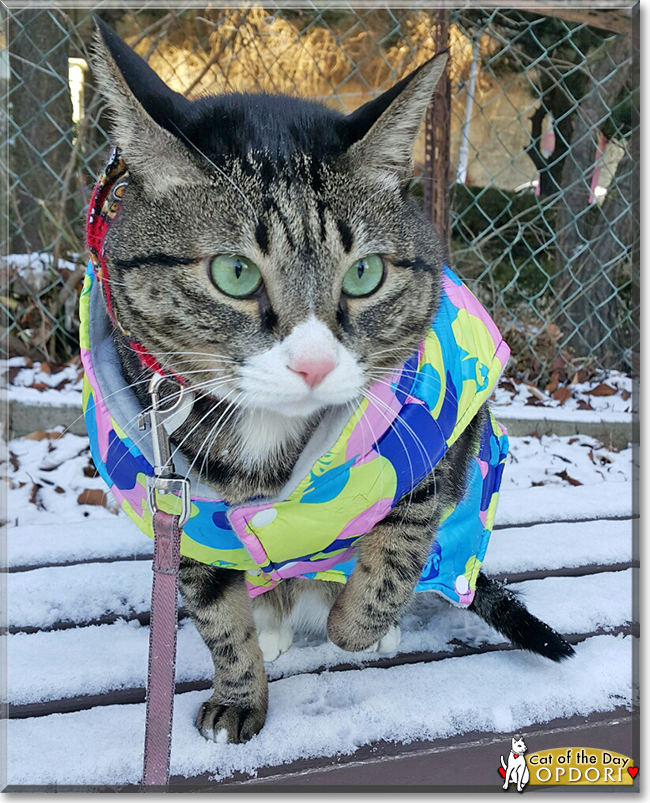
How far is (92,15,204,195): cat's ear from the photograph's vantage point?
833 mm

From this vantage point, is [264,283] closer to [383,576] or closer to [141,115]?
[141,115]

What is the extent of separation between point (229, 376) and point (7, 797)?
73cm

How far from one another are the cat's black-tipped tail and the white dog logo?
17cm

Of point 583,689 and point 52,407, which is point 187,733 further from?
point 52,407

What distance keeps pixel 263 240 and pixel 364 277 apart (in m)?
0.16

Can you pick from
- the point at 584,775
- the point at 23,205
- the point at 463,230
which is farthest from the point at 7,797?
the point at 463,230

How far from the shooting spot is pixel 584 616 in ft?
4.50

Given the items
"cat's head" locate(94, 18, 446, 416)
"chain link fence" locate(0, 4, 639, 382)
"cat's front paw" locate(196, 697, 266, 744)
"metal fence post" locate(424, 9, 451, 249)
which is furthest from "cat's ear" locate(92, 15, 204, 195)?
"chain link fence" locate(0, 4, 639, 382)

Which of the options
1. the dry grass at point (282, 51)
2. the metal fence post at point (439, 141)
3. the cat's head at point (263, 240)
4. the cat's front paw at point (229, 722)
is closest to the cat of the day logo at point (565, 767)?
the cat's front paw at point (229, 722)

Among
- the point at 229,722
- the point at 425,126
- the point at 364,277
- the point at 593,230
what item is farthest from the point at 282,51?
the point at 229,722

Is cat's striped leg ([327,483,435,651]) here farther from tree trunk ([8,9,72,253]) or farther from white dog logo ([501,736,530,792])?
tree trunk ([8,9,72,253])

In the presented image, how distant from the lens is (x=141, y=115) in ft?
2.82

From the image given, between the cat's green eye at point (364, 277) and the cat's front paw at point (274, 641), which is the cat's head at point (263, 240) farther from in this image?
the cat's front paw at point (274, 641)

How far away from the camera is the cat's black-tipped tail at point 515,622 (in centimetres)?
118
